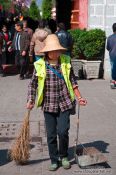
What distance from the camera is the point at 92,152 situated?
7.11 metres

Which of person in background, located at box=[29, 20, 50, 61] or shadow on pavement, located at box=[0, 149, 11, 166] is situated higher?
person in background, located at box=[29, 20, 50, 61]

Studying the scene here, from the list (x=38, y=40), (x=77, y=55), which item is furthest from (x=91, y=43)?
(x=38, y=40)

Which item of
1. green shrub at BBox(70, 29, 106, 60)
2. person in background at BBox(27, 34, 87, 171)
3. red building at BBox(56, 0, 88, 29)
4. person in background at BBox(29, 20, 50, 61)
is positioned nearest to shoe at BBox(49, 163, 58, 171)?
person in background at BBox(27, 34, 87, 171)

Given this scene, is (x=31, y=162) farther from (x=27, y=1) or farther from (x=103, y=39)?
(x=27, y=1)

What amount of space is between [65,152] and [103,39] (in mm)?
8741

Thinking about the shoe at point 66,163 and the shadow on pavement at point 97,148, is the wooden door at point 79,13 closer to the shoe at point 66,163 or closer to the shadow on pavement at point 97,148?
the shadow on pavement at point 97,148

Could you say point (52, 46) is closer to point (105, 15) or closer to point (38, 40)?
point (38, 40)

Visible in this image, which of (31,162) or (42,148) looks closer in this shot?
(31,162)

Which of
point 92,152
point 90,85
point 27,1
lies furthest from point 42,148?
point 27,1

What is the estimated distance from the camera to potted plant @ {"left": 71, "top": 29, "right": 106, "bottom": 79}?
15.3m

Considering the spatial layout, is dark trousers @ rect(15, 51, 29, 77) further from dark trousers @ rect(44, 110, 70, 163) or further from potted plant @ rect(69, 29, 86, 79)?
dark trousers @ rect(44, 110, 70, 163)

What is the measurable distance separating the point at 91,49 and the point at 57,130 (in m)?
8.59

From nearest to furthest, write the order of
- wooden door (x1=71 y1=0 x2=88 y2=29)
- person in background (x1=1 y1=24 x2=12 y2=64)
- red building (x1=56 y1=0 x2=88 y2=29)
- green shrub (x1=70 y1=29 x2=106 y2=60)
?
green shrub (x1=70 y1=29 x2=106 y2=60), wooden door (x1=71 y1=0 x2=88 y2=29), red building (x1=56 y1=0 x2=88 y2=29), person in background (x1=1 y1=24 x2=12 y2=64)

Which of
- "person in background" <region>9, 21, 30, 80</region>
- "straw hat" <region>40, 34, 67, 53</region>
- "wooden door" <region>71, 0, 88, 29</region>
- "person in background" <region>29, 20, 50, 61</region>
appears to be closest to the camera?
"straw hat" <region>40, 34, 67, 53</region>
